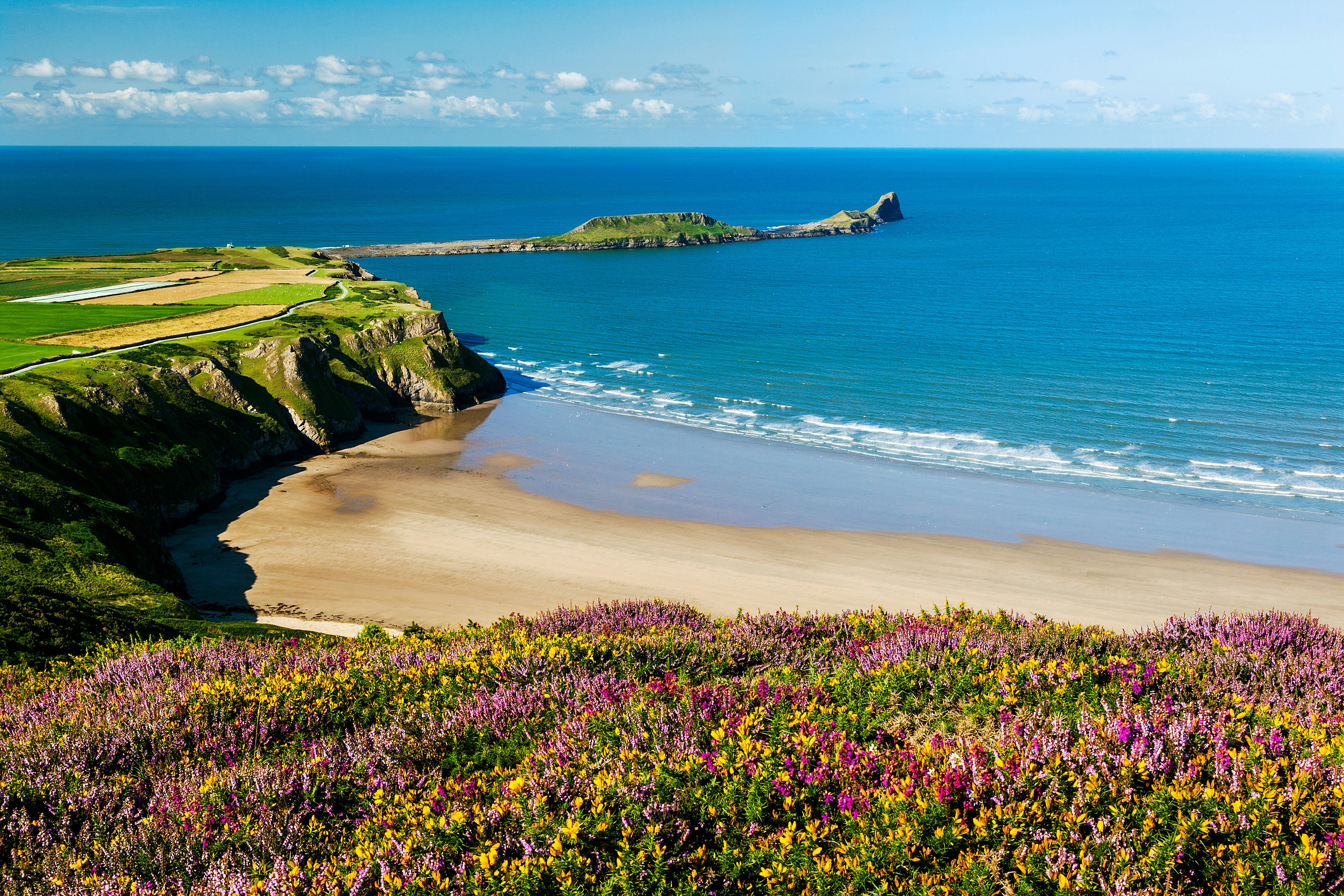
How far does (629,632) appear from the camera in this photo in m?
12.2

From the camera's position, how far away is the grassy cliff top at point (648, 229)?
138000mm

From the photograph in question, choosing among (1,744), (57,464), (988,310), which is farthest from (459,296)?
(1,744)

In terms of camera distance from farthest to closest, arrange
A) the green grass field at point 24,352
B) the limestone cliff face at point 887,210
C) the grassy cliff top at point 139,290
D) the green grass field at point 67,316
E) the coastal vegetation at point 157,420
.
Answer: the limestone cliff face at point 887,210 < the green grass field at point 67,316 < the grassy cliff top at point 139,290 < the green grass field at point 24,352 < the coastal vegetation at point 157,420

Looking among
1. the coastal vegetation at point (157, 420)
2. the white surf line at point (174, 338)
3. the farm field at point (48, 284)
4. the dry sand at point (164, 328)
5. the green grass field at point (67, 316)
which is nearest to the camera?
the coastal vegetation at point (157, 420)

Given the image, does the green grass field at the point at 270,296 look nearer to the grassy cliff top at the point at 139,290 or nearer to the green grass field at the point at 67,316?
the grassy cliff top at the point at 139,290

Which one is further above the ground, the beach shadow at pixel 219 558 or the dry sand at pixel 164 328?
the dry sand at pixel 164 328

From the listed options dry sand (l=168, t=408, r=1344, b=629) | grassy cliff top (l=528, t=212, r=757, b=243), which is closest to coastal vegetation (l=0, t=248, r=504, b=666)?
dry sand (l=168, t=408, r=1344, b=629)

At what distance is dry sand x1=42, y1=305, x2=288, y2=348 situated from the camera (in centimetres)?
4422

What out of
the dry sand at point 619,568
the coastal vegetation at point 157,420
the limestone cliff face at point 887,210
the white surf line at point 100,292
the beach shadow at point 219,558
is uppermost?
the limestone cliff face at point 887,210

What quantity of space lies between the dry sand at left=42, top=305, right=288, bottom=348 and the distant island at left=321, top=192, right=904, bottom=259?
6914cm

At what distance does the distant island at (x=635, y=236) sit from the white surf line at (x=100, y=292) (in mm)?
54528

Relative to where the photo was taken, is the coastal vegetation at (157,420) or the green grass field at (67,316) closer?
the coastal vegetation at (157,420)

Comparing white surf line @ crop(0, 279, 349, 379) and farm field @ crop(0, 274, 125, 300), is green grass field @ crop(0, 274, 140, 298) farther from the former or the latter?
white surf line @ crop(0, 279, 349, 379)

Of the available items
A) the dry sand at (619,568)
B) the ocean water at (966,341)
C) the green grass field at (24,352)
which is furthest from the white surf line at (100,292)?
the dry sand at (619,568)
